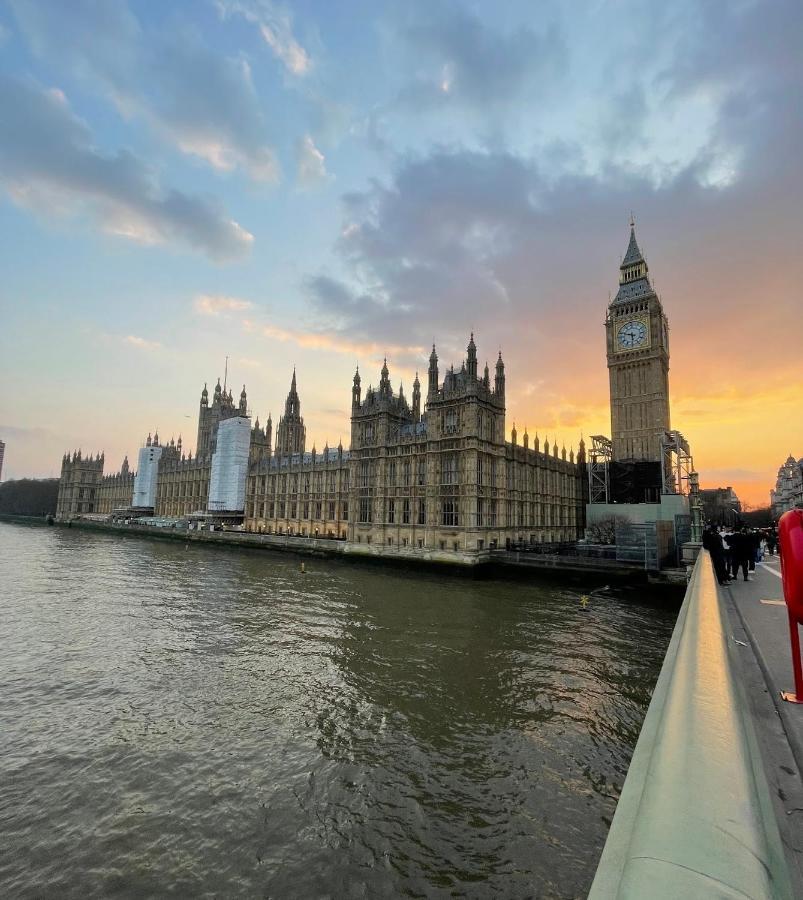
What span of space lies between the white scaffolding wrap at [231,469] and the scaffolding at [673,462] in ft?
201

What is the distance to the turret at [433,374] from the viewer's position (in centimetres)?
4738

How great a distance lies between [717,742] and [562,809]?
847cm

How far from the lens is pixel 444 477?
4612 centimetres

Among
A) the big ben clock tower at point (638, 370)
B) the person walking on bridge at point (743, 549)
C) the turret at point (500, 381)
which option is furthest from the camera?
the big ben clock tower at point (638, 370)

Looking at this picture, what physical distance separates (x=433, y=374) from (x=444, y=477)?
10.3m

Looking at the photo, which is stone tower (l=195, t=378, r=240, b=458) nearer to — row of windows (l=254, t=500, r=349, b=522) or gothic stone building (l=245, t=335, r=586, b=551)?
row of windows (l=254, t=500, r=349, b=522)

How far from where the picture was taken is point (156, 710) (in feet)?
40.1

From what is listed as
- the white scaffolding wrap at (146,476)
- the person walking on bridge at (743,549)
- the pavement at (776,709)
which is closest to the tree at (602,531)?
the person walking on bridge at (743,549)

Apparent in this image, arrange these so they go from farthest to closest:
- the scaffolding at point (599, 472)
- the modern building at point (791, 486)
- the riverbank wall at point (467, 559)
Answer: the modern building at point (791, 486) → the scaffolding at point (599, 472) → the riverbank wall at point (467, 559)

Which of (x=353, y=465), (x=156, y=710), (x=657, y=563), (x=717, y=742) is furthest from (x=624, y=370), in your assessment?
(x=717, y=742)

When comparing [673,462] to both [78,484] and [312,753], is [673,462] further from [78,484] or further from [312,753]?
[78,484]

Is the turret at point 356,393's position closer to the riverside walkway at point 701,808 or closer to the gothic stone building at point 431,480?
the gothic stone building at point 431,480

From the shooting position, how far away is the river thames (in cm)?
729

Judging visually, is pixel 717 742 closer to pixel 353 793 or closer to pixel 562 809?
pixel 562 809
